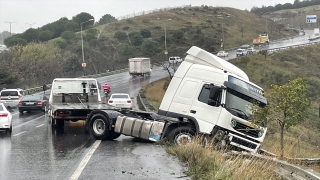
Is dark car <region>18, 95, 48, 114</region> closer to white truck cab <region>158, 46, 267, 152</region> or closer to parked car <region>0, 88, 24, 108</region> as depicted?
parked car <region>0, 88, 24, 108</region>

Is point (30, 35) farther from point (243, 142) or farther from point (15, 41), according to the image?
point (243, 142)

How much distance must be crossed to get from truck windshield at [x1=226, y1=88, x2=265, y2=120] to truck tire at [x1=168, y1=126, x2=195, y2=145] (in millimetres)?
1480

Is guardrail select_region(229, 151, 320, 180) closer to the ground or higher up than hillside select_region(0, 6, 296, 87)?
closer to the ground

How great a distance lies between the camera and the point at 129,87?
206 feet

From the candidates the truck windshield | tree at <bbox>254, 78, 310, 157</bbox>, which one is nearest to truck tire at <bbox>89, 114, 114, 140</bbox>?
the truck windshield

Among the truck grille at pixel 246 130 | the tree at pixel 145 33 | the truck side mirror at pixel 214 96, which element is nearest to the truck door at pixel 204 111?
the truck side mirror at pixel 214 96

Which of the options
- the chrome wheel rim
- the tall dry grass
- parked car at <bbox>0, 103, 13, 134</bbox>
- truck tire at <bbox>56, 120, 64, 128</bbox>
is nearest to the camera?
the tall dry grass

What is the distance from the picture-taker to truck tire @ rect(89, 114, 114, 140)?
18.2 m

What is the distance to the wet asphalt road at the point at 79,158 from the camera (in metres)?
11.2

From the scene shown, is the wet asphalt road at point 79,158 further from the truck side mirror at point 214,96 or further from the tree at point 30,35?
the tree at point 30,35

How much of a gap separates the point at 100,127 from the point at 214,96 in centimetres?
530

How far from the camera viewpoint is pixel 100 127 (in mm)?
18547

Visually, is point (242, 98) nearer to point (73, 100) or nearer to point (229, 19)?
point (73, 100)

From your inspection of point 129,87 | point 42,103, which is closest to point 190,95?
point 42,103
